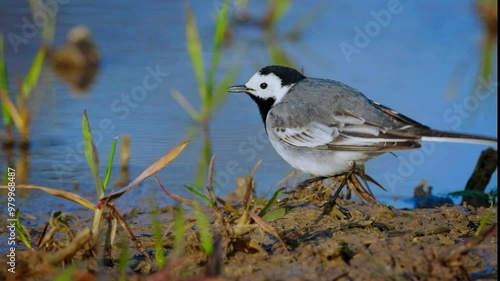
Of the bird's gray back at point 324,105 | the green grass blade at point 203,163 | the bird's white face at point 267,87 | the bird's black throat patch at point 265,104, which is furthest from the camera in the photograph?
the green grass blade at point 203,163

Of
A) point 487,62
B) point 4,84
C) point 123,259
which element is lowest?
point 123,259

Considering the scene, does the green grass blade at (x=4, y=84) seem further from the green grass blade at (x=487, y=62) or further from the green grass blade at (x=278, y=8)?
the green grass blade at (x=487, y=62)

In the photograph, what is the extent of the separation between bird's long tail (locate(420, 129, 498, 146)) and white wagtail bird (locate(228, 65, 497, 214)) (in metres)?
0.01

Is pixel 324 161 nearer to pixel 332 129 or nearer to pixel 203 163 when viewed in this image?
pixel 332 129

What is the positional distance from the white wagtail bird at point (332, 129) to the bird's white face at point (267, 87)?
8 cm

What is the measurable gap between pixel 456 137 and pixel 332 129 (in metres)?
1.16

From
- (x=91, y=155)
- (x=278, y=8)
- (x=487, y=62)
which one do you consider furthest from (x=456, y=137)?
(x=278, y=8)

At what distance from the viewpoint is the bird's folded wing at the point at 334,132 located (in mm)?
6684

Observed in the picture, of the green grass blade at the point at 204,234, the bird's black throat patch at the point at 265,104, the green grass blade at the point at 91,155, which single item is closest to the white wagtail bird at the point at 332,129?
the bird's black throat patch at the point at 265,104

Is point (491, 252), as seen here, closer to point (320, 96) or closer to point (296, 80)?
point (320, 96)

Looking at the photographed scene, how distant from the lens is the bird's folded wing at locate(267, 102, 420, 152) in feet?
21.9

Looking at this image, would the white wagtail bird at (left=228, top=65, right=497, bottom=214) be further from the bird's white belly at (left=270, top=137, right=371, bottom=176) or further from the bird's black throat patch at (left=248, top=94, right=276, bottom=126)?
the bird's black throat patch at (left=248, top=94, right=276, bottom=126)

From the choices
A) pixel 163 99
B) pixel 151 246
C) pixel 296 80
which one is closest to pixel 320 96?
pixel 296 80

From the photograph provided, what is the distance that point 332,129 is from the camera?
7000 millimetres
